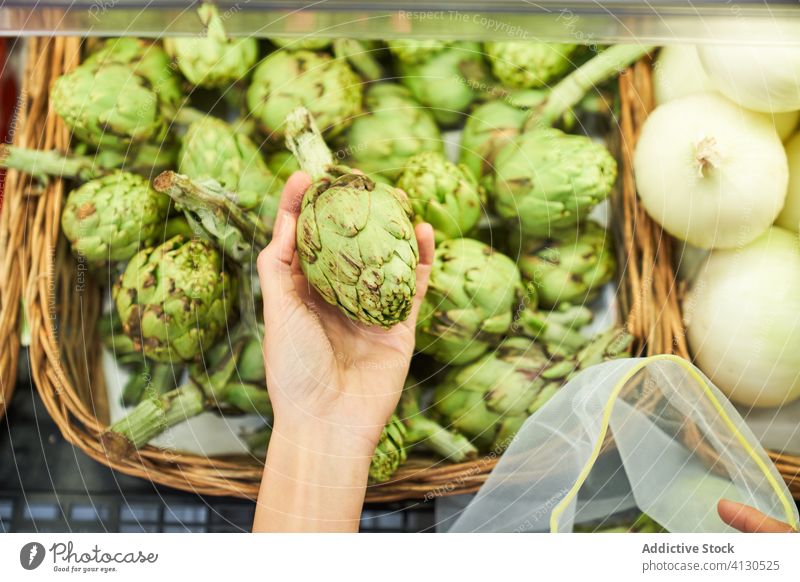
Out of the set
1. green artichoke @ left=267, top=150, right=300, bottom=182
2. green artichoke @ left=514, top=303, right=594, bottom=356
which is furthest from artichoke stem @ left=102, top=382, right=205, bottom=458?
green artichoke @ left=514, top=303, right=594, bottom=356

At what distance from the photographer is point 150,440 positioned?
0.62m

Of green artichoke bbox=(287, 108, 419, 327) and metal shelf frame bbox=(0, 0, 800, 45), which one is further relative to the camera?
metal shelf frame bbox=(0, 0, 800, 45)

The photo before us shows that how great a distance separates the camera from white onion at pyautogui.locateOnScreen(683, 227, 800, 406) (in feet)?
2.04

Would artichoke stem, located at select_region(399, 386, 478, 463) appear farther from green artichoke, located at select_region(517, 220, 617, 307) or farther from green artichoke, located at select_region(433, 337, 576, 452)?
green artichoke, located at select_region(517, 220, 617, 307)

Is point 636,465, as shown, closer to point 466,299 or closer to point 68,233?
point 466,299

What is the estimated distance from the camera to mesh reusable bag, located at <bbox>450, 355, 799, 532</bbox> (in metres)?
0.62

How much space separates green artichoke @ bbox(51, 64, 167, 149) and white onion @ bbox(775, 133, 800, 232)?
62 centimetres

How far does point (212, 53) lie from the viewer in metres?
0.62

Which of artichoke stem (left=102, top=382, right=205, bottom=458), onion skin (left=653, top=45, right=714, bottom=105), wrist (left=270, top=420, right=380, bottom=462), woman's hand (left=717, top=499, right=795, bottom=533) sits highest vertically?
onion skin (left=653, top=45, right=714, bottom=105)

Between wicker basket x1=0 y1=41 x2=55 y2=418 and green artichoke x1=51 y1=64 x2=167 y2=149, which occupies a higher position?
green artichoke x1=51 y1=64 x2=167 y2=149

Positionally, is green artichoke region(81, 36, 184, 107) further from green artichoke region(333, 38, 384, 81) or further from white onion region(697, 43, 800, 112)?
white onion region(697, 43, 800, 112)

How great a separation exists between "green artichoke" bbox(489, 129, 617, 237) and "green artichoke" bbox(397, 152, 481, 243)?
0.11 ft

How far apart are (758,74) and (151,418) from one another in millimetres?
665

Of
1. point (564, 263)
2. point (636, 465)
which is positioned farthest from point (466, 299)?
point (636, 465)
